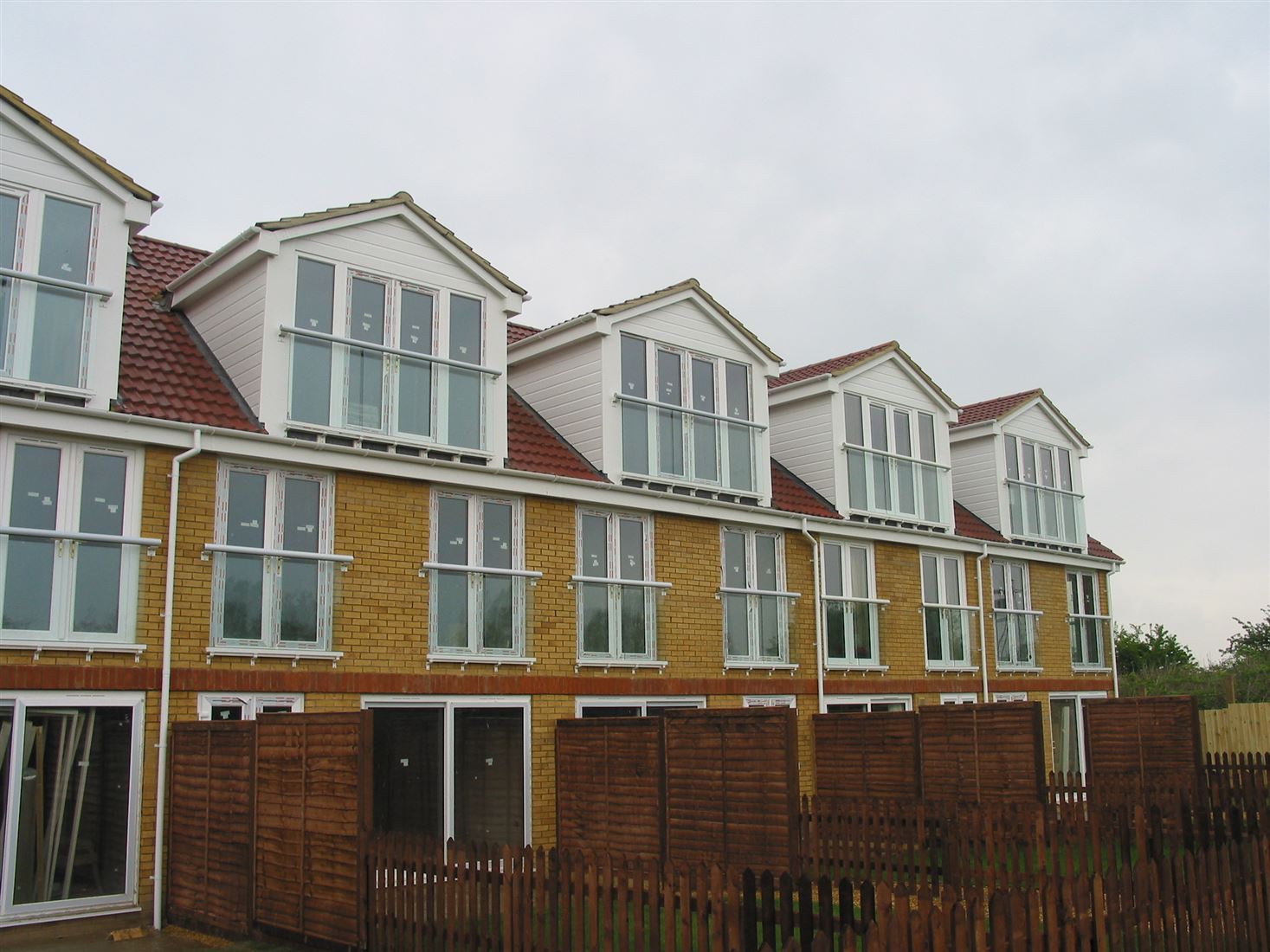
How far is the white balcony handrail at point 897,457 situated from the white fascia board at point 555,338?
602cm

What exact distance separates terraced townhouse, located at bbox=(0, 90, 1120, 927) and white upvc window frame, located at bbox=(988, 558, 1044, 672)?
5.93 feet

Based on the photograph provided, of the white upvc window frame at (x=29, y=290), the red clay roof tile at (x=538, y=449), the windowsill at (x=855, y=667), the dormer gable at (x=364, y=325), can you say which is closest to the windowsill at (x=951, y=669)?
the windowsill at (x=855, y=667)

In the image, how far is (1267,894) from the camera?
10195 millimetres

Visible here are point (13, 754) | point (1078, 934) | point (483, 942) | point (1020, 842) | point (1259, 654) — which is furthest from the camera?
point (1259, 654)

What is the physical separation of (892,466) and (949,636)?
3.43 meters

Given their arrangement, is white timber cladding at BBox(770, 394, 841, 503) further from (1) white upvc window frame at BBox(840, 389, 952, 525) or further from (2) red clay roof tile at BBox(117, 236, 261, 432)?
(2) red clay roof tile at BBox(117, 236, 261, 432)

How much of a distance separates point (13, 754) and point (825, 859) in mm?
9022

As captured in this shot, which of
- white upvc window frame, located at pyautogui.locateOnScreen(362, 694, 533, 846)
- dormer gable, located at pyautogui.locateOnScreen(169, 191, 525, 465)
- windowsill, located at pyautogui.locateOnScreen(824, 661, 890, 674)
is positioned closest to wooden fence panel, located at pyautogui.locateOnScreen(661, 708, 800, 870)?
white upvc window frame, located at pyautogui.locateOnScreen(362, 694, 533, 846)

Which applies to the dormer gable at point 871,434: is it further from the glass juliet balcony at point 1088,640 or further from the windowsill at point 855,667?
the glass juliet balcony at point 1088,640

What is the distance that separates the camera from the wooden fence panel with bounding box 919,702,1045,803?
671 inches

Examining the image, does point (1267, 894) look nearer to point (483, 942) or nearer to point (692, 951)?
point (692, 951)

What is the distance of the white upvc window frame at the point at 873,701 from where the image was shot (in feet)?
69.7

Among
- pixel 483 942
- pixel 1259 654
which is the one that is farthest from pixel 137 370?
pixel 1259 654

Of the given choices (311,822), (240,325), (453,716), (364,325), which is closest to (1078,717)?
(453,716)
